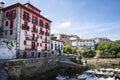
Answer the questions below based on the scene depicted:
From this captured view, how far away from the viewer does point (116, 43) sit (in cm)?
8694

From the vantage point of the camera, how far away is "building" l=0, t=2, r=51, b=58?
39981 mm

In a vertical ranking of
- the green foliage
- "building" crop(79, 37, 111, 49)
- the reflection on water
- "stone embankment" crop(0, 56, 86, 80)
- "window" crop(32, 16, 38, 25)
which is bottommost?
the reflection on water

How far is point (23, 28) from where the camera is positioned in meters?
41.1

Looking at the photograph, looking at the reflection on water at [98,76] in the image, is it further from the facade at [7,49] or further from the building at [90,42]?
the building at [90,42]

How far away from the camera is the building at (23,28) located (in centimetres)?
3998

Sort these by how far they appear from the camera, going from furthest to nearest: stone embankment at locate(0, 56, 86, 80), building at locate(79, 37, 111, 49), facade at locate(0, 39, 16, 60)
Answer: building at locate(79, 37, 111, 49) < facade at locate(0, 39, 16, 60) < stone embankment at locate(0, 56, 86, 80)

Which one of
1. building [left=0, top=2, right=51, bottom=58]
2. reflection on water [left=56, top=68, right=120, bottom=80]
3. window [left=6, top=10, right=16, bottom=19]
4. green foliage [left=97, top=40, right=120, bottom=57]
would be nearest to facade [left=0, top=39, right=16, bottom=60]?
building [left=0, top=2, right=51, bottom=58]

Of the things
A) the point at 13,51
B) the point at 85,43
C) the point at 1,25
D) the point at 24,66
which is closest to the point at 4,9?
the point at 1,25

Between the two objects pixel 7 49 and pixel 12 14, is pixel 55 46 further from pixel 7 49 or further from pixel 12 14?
pixel 7 49

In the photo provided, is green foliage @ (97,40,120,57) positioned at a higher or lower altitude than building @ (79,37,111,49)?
lower

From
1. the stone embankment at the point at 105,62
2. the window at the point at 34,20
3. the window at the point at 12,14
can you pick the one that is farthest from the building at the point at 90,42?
the window at the point at 12,14

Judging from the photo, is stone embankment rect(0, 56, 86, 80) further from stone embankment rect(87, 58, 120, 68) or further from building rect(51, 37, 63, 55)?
stone embankment rect(87, 58, 120, 68)

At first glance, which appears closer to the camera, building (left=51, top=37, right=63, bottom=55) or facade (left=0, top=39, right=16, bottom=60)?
facade (left=0, top=39, right=16, bottom=60)

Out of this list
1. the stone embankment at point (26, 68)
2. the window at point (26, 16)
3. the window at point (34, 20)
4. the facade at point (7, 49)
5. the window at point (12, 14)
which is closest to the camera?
the stone embankment at point (26, 68)
